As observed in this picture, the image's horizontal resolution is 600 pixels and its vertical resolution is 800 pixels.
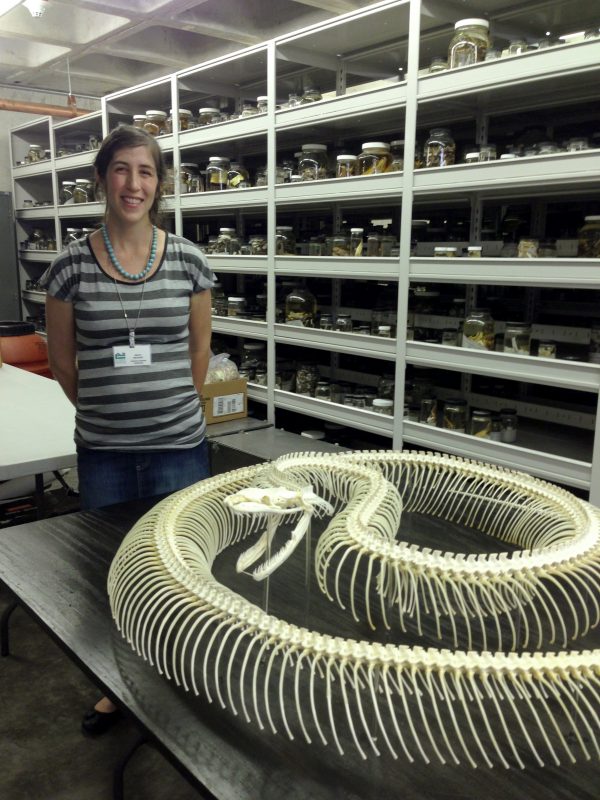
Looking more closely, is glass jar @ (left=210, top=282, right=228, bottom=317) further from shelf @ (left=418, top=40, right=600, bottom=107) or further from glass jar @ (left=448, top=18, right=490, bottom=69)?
glass jar @ (left=448, top=18, right=490, bottom=69)

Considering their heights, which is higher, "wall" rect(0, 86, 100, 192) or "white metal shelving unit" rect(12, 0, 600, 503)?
"wall" rect(0, 86, 100, 192)

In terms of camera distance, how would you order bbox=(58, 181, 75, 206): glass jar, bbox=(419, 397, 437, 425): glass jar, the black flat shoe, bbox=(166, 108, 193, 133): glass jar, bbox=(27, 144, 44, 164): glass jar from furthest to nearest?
bbox=(27, 144, 44, 164): glass jar < bbox=(58, 181, 75, 206): glass jar < bbox=(166, 108, 193, 133): glass jar < bbox=(419, 397, 437, 425): glass jar < the black flat shoe

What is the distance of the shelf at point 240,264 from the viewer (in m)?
3.35

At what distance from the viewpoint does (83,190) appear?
17.0ft

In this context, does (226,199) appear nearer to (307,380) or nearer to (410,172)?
(307,380)

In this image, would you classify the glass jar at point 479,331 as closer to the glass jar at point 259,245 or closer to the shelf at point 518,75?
the shelf at point 518,75

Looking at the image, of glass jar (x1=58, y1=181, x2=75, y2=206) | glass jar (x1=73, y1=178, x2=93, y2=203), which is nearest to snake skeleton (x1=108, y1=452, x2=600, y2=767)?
glass jar (x1=73, y1=178, x2=93, y2=203)

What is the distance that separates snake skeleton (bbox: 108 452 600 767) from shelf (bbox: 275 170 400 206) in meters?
1.47

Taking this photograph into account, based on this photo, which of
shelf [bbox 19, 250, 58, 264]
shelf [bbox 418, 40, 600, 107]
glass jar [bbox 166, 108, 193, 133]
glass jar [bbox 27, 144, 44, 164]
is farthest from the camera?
glass jar [bbox 27, 144, 44, 164]

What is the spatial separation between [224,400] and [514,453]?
4.90 ft

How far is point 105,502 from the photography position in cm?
167

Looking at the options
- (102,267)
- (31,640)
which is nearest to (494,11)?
(102,267)

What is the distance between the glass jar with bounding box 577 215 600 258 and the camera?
2.20 metres

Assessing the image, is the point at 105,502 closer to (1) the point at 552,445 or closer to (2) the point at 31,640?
(2) the point at 31,640
